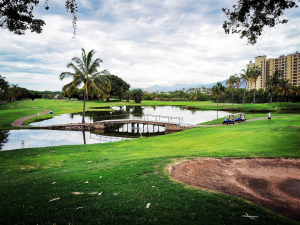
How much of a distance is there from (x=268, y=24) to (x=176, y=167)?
29.7 feet

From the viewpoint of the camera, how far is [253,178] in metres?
10.5

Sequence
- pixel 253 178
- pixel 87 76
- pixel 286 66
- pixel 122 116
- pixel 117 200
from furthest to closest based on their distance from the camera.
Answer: pixel 286 66 → pixel 122 116 → pixel 87 76 → pixel 253 178 → pixel 117 200

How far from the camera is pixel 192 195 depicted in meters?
8.05

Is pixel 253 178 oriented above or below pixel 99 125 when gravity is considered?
above

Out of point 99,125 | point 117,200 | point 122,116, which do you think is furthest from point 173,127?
point 117,200

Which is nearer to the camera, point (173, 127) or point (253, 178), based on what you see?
point (253, 178)

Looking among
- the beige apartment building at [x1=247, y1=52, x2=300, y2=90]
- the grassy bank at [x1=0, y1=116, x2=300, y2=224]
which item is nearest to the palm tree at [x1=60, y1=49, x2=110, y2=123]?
the grassy bank at [x1=0, y1=116, x2=300, y2=224]

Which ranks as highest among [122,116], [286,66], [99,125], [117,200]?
[286,66]

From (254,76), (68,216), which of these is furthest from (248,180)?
(254,76)

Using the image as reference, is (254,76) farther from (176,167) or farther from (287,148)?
(176,167)

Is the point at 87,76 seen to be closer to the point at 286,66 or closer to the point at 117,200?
the point at 117,200

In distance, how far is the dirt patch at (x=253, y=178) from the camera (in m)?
7.95

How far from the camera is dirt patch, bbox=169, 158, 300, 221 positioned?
795 cm

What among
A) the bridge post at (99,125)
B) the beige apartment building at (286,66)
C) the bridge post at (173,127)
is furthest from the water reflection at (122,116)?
the beige apartment building at (286,66)
